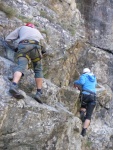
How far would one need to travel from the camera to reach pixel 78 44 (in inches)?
531

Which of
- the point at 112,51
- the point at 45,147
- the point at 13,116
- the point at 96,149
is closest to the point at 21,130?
the point at 13,116

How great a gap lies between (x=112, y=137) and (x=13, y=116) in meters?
6.38

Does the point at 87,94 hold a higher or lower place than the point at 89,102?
higher

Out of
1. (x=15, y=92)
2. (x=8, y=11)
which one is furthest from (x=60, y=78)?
(x=15, y=92)

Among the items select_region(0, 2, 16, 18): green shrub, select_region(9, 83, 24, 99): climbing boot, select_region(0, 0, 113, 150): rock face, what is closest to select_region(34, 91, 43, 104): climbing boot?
select_region(0, 0, 113, 150): rock face

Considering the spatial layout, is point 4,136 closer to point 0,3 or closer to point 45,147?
point 45,147

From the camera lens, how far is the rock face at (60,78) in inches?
316

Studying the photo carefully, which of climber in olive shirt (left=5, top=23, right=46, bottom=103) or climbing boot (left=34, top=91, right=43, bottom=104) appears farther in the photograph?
climbing boot (left=34, top=91, right=43, bottom=104)

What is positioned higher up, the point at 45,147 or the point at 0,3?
the point at 0,3

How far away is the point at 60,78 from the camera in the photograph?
11977 mm

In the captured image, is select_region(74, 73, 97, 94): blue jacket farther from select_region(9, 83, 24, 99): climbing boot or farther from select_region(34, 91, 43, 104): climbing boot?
select_region(9, 83, 24, 99): climbing boot

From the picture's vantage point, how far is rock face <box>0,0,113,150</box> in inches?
316

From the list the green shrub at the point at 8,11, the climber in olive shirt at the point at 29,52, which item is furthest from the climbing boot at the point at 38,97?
the green shrub at the point at 8,11

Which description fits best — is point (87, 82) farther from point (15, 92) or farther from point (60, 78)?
point (15, 92)
